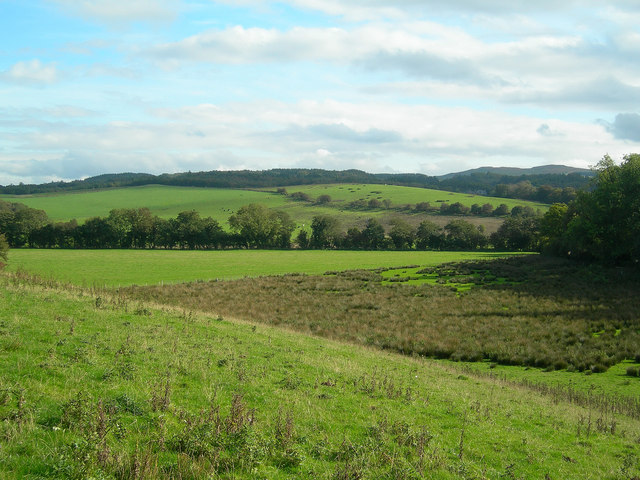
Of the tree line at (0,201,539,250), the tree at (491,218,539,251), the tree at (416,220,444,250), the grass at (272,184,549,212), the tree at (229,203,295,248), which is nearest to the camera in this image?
the tree line at (0,201,539,250)

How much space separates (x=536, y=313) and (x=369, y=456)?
32.4 metres

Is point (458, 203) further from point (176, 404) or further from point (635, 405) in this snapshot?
point (176, 404)

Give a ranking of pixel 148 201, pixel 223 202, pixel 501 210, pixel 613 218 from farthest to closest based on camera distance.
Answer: pixel 148 201 < pixel 223 202 < pixel 501 210 < pixel 613 218

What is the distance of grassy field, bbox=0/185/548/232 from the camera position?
14625cm

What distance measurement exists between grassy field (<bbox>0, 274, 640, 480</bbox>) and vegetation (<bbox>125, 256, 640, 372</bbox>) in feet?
32.3

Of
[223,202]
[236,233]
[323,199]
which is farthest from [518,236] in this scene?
[223,202]

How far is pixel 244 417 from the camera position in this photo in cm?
867

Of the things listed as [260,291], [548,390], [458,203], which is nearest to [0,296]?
[548,390]

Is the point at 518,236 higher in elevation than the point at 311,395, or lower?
higher

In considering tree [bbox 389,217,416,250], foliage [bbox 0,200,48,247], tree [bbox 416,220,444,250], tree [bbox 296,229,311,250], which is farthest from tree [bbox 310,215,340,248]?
foliage [bbox 0,200,48,247]

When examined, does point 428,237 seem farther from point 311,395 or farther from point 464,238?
point 311,395

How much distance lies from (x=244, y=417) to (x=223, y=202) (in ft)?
562

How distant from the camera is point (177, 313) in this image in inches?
A: 898

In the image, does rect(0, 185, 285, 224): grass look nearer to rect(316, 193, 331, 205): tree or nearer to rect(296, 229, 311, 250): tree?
rect(316, 193, 331, 205): tree
